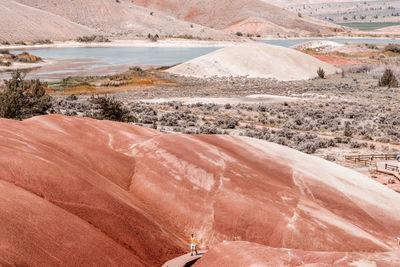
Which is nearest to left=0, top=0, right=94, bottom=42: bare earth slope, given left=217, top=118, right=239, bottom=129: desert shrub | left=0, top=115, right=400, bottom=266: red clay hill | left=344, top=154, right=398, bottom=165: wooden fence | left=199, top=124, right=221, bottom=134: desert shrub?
left=217, top=118, right=239, bottom=129: desert shrub

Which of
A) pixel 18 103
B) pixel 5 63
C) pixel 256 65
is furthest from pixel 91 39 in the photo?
pixel 18 103

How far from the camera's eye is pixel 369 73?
69.5m

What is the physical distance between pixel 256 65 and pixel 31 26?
94393 millimetres

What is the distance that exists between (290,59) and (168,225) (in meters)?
64.5

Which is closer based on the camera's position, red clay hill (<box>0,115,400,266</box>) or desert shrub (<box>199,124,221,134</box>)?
red clay hill (<box>0,115,400,266</box>)

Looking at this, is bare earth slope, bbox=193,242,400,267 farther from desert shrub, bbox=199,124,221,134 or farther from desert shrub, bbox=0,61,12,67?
desert shrub, bbox=0,61,12,67

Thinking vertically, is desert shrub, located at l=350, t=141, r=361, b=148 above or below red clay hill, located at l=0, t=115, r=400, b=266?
below

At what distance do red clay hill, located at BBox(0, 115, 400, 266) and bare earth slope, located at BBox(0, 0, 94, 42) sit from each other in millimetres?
123755

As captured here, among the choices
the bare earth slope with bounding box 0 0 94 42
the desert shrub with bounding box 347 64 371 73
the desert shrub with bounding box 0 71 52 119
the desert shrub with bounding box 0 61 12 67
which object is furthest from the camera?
the bare earth slope with bounding box 0 0 94 42

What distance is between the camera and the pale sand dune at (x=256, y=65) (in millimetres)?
66188

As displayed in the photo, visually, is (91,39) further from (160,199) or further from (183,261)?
(183,261)

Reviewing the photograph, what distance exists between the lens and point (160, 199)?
954cm

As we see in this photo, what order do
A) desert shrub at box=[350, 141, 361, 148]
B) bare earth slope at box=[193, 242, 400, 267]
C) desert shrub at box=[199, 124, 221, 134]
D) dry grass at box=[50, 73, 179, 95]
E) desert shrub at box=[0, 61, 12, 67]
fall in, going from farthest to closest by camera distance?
1. desert shrub at box=[0, 61, 12, 67]
2. dry grass at box=[50, 73, 179, 95]
3. desert shrub at box=[199, 124, 221, 134]
4. desert shrub at box=[350, 141, 361, 148]
5. bare earth slope at box=[193, 242, 400, 267]

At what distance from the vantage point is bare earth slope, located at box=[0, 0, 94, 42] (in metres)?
124
